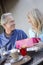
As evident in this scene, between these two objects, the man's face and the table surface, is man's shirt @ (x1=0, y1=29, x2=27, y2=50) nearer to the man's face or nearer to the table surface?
the man's face

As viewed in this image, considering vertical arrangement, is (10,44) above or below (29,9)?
below

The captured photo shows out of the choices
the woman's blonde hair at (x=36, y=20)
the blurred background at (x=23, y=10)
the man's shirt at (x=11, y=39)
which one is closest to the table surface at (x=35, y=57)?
the man's shirt at (x=11, y=39)

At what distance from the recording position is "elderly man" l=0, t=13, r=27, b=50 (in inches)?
63.7

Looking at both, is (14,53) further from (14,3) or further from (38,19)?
(14,3)

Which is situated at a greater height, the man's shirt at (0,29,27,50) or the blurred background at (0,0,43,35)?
the blurred background at (0,0,43,35)

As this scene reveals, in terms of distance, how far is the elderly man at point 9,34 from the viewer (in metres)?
1.62

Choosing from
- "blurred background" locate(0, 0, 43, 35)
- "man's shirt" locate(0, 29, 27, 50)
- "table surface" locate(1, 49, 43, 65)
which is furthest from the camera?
"blurred background" locate(0, 0, 43, 35)

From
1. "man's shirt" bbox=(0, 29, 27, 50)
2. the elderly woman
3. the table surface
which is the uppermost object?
the elderly woman

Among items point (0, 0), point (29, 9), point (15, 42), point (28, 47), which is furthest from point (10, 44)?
point (0, 0)

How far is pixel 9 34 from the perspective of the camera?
5.44 feet

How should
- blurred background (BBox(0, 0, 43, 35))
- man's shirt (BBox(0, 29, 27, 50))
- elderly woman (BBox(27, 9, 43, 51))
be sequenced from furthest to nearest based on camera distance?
blurred background (BBox(0, 0, 43, 35))
elderly woman (BBox(27, 9, 43, 51))
man's shirt (BBox(0, 29, 27, 50))

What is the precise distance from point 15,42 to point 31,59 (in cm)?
37

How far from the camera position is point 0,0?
2564mm

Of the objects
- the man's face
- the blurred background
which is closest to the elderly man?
the man's face
